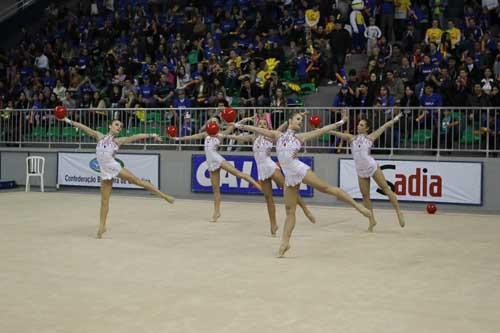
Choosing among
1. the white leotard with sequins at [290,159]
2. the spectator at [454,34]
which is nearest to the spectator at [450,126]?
the spectator at [454,34]

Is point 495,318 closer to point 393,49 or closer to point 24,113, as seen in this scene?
point 393,49

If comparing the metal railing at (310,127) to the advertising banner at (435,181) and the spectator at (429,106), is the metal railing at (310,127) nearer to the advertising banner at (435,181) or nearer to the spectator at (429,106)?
the spectator at (429,106)

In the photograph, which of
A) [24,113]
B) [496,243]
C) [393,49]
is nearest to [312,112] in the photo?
[393,49]

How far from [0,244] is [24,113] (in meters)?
12.5

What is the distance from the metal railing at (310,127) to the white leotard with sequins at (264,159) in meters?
2.98

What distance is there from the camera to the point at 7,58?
31.0 metres

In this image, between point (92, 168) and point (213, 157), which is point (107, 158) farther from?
point (92, 168)

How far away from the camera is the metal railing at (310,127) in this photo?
60.5 ft

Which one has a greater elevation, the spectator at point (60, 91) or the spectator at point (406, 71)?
the spectator at point (406, 71)

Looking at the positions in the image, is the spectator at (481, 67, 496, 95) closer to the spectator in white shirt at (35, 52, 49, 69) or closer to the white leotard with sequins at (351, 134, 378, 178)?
the white leotard with sequins at (351, 134, 378, 178)

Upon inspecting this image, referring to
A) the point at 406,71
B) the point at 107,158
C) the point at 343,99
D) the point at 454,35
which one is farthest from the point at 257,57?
the point at 107,158

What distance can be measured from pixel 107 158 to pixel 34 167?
38.0ft

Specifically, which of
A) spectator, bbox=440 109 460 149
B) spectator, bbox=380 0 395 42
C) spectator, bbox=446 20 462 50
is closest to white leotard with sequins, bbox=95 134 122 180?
spectator, bbox=440 109 460 149

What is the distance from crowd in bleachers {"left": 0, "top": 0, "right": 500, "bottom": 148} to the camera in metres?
20.3
